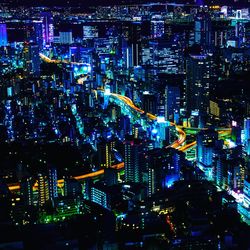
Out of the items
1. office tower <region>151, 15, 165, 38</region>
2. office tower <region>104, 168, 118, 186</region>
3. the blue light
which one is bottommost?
office tower <region>104, 168, 118, 186</region>

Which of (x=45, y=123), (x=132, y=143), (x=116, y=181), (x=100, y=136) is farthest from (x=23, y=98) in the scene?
(x=116, y=181)

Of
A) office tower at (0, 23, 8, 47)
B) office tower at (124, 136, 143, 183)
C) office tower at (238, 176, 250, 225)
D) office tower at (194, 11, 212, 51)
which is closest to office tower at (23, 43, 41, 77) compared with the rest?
office tower at (0, 23, 8, 47)

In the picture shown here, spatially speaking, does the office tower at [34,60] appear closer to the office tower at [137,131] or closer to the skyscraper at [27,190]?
the office tower at [137,131]

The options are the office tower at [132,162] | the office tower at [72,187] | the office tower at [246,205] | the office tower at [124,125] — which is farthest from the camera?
the office tower at [124,125]

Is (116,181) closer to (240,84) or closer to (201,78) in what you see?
(201,78)

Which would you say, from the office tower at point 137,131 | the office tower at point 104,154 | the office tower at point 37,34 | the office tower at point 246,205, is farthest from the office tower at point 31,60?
the office tower at point 246,205

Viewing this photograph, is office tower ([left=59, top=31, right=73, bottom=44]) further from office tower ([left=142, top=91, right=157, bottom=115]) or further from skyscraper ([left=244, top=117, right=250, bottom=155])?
skyscraper ([left=244, top=117, right=250, bottom=155])
